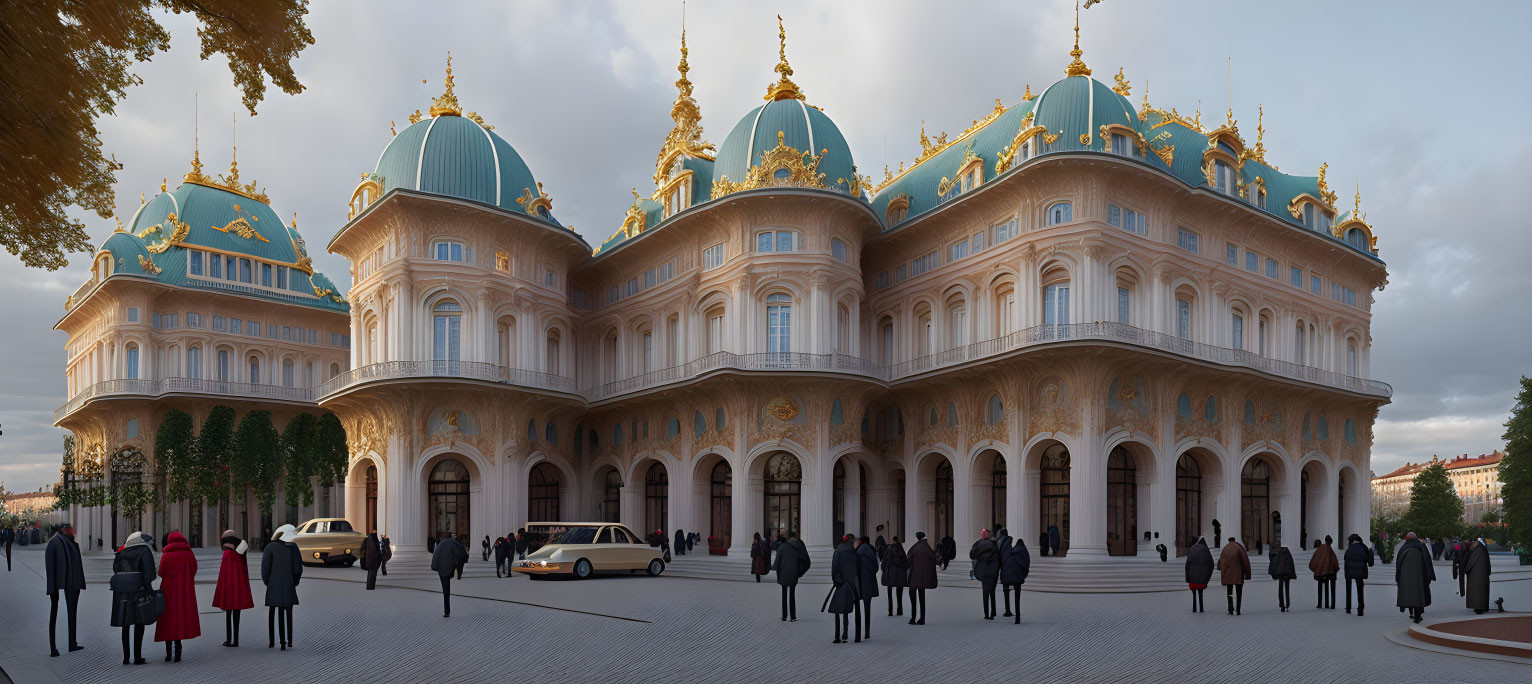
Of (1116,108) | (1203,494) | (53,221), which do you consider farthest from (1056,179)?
(53,221)

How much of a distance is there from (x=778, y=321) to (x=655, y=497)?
10713mm

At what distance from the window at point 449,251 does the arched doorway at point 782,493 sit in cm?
1380

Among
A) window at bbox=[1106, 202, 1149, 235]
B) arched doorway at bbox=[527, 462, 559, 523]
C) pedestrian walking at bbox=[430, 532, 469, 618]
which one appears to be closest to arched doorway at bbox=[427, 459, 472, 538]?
arched doorway at bbox=[527, 462, 559, 523]

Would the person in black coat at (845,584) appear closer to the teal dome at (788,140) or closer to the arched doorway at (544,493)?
the teal dome at (788,140)

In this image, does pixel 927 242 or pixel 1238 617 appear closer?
pixel 1238 617

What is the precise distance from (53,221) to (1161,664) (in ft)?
43.2

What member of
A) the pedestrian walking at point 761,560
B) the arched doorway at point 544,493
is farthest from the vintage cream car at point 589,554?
the arched doorway at point 544,493

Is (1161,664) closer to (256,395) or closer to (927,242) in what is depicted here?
(927,242)

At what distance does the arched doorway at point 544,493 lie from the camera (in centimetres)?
4559

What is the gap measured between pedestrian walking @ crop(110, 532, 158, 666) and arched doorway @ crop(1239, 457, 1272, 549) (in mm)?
35709

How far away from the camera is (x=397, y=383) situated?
37812mm

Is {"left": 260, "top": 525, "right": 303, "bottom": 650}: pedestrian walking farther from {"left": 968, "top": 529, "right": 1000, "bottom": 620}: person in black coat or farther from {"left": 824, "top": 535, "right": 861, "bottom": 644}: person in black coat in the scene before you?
{"left": 968, "top": 529, "right": 1000, "bottom": 620}: person in black coat

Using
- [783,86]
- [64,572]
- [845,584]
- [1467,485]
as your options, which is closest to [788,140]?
[783,86]

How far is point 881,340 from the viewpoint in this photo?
1663 inches
